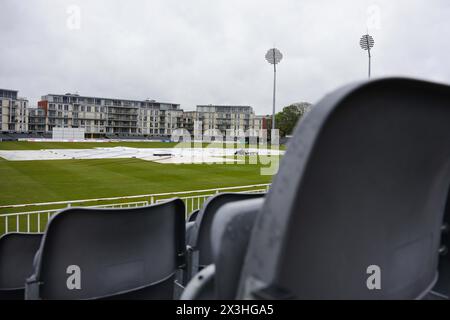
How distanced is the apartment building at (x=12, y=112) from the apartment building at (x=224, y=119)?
68.5m

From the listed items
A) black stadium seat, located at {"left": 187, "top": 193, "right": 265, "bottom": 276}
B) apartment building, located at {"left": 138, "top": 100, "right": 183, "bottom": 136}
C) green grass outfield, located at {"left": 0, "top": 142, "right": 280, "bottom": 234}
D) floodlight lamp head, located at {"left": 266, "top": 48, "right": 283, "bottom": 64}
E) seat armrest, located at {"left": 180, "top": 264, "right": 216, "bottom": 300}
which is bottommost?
green grass outfield, located at {"left": 0, "top": 142, "right": 280, "bottom": 234}

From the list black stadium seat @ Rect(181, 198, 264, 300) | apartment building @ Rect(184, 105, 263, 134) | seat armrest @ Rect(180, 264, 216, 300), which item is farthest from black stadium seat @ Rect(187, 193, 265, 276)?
apartment building @ Rect(184, 105, 263, 134)

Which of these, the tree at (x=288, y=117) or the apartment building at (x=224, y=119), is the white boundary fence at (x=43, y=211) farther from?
the apartment building at (x=224, y=119)

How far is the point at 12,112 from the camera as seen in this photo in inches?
5364

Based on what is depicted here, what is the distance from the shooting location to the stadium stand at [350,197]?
3.14 ft

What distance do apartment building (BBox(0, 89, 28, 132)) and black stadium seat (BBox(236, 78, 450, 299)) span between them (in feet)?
503

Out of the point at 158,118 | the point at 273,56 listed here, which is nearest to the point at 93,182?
the point at 273,56

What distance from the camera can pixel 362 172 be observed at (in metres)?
1.10

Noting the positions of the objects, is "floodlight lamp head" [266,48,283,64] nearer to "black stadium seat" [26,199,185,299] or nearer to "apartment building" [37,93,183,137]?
"black stadium seat" [26,199,185,299]

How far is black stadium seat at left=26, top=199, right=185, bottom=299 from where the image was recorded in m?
1.89

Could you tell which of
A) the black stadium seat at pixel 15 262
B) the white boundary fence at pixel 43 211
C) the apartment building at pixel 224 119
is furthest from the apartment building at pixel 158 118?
the black stadium seat at pixel 15 262

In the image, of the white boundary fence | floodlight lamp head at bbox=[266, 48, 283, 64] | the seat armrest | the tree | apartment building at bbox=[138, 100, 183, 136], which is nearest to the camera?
the seat armrest
